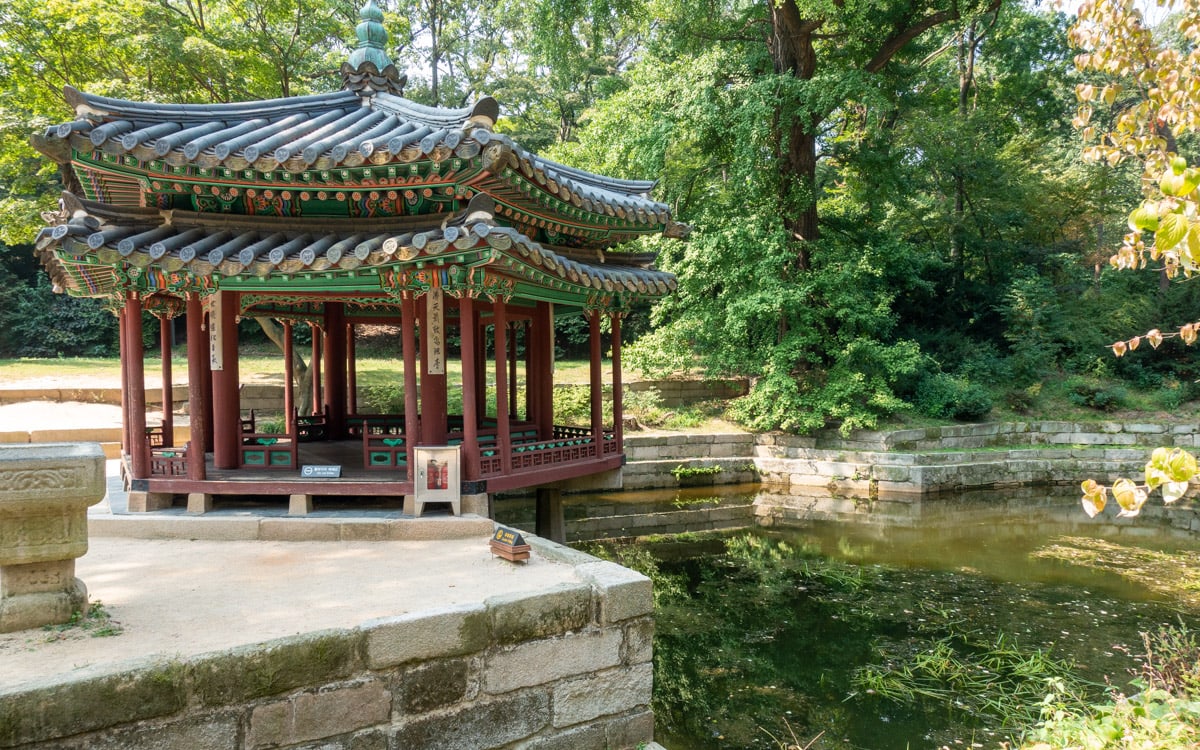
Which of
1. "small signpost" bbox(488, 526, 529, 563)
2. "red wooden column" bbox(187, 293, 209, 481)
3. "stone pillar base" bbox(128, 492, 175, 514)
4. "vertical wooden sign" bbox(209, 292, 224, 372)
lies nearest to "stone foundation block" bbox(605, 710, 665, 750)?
"small signpost" bbox(488, 526, 529, 563)

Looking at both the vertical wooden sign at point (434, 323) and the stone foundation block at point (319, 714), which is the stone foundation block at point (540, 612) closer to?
the stone foundation block at point (319, 714)

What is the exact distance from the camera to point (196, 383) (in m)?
7.57

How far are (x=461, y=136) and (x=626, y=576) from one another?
164 inches

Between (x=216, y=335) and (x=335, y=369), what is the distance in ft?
11.3

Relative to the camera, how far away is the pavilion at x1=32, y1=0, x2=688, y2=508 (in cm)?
648

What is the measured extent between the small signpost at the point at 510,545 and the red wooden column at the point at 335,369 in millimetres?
6182

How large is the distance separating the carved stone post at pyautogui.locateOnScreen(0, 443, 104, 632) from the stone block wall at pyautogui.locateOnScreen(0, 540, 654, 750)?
101 cm

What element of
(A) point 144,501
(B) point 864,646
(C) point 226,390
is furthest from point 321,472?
(B) point 864,646

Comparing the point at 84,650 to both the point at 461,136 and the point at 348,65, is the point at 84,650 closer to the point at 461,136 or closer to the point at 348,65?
the point at 461,136

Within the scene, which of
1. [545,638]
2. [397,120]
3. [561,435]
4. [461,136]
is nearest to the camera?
[545,638]

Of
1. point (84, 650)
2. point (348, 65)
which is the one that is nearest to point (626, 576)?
point (84, 650)

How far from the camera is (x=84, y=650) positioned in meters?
3.83

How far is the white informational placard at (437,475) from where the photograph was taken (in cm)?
698

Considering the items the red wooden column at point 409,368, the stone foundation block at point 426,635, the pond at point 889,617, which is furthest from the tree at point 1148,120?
the red wooden column at point 409,368
